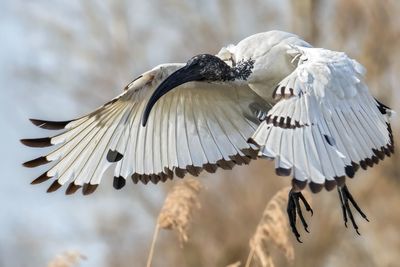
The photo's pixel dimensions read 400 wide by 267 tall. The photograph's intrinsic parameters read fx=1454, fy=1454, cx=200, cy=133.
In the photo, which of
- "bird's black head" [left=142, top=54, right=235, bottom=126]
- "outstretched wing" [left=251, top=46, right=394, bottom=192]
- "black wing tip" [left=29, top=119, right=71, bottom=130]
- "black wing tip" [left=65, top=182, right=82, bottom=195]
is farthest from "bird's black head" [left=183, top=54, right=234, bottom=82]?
"black wing tip" [left=65, top=182, right=82, bottom=195]

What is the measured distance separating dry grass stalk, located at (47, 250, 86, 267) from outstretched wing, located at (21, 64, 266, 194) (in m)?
0.93

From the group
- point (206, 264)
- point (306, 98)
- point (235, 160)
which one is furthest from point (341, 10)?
point (306, 98)

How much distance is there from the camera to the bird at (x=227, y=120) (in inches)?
230

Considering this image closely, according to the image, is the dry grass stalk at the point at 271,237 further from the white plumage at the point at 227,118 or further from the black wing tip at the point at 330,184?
the black wing tip at the point at 330,184

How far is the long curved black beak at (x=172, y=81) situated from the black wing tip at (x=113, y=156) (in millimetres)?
Result: 374

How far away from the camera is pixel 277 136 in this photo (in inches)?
225

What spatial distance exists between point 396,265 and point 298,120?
903 cm

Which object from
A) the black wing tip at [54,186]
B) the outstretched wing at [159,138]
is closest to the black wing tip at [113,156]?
the outstretched wing at [159,138]

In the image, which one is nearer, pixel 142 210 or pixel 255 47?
pixel 255 47

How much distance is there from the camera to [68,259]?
5902mm

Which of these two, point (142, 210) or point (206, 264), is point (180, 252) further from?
point (142, 210)

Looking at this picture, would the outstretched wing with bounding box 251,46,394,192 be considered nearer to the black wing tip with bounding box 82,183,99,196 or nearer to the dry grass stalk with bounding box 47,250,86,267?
the dry grass stalk with bounding box 47,250,86,267

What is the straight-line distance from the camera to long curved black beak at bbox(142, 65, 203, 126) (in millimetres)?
6383

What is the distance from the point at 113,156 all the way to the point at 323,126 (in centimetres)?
140
